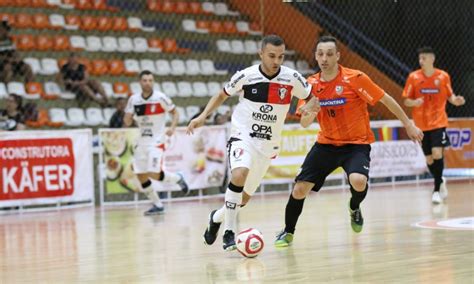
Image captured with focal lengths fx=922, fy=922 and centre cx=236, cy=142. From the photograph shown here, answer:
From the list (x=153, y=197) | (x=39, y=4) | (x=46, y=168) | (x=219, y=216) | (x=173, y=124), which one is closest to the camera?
(x=219, y=216)

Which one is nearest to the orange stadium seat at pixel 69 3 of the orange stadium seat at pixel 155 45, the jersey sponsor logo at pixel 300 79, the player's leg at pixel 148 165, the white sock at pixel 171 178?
the orange stadium seat at pixel 155 45

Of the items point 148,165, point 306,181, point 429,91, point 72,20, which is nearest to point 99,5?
point 72,20

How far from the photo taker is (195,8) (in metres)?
22.4

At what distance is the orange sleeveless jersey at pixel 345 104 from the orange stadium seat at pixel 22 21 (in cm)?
1148

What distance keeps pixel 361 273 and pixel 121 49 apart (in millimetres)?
14400

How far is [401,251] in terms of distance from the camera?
25.8 ft

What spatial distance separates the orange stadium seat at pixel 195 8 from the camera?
73.2 feet

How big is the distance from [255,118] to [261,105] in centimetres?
13

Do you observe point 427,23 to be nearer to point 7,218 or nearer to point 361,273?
point 7,218

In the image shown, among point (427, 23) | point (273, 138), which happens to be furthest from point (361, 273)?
point (427, 23)

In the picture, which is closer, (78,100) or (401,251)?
(401,251)

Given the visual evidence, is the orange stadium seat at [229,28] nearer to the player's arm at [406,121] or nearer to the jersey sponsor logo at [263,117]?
the player's arm at [406,121]

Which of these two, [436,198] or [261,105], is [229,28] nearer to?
[436,198]

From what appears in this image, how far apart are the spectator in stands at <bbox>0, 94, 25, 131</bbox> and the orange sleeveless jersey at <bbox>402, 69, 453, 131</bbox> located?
21.5ft
